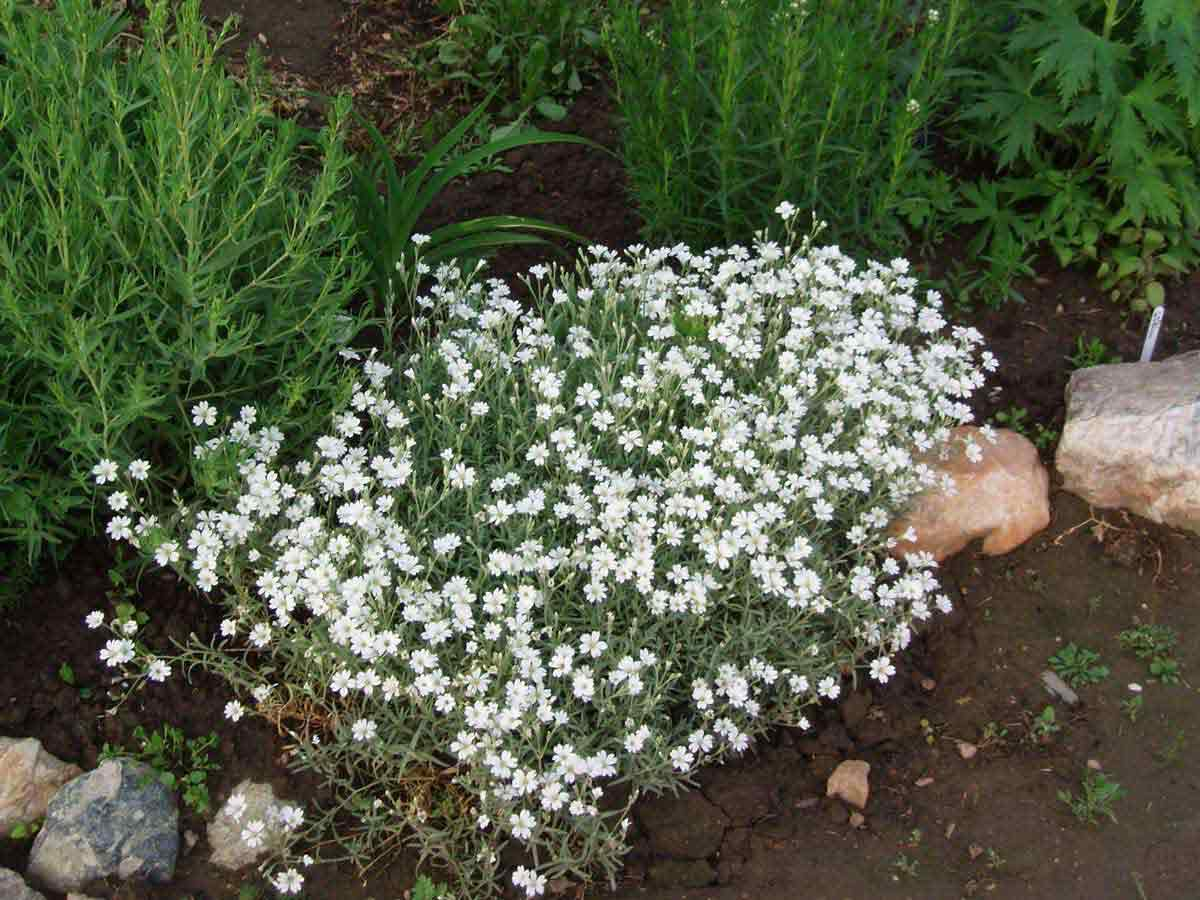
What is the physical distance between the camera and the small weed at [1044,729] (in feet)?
13.7

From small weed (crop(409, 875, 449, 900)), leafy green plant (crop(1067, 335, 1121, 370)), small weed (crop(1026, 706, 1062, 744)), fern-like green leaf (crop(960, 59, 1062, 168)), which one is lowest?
small weed (crop(409, 875, 449, 900))

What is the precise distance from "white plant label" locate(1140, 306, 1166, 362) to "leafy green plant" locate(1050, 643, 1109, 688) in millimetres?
1344

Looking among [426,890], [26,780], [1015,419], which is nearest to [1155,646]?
[1015,419]

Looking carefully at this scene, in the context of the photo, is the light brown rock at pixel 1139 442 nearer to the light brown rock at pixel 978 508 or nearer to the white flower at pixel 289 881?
the light brown rock at pixel 978 508

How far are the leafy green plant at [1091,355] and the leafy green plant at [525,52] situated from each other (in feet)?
8.68

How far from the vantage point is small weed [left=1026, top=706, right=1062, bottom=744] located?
13.7 ft

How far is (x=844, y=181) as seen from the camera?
5.17 metres

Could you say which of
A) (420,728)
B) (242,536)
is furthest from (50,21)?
(420,728)

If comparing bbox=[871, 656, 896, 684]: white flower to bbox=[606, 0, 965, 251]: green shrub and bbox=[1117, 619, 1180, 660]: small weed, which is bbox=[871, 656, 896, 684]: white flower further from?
bbox=[606, 0, 965, 251]: green shrub

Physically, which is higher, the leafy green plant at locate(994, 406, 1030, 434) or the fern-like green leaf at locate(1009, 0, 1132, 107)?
the fern-like green leaf at locate(1009, 0, 1132, 107)

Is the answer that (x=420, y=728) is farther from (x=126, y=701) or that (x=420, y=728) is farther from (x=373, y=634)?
(x=126, y=701)

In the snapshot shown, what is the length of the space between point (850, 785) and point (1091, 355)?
226cm

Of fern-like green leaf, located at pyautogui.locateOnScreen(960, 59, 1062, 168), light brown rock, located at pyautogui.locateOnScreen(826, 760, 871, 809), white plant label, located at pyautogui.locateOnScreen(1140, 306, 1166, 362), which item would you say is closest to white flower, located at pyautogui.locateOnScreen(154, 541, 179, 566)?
light brown rock, located at pyautogui.locateOnScreen(826, 760, 871, 809)

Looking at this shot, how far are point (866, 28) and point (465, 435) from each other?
2.35 metres
